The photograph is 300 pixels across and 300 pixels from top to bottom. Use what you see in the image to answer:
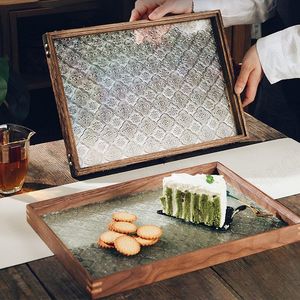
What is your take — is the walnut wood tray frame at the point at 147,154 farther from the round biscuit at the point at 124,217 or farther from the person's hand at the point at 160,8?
the round biscuit at the point at 124,217

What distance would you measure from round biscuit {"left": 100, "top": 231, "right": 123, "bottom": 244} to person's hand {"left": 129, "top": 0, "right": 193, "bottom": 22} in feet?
2.67

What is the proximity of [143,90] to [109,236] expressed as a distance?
0.58 metres

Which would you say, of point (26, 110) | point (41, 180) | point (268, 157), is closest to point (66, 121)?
point (41, 180)

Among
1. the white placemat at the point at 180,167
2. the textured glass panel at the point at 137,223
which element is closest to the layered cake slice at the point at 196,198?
the textured glass panel at the point at 137,223

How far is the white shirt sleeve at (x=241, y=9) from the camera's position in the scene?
7.48 ft

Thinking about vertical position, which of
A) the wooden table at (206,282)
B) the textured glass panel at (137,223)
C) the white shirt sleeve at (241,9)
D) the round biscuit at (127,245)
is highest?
the white shirt sleeve at (241,9)

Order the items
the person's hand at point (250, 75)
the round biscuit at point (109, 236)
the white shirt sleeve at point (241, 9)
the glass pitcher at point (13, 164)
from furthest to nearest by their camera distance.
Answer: the white shirt sleeve at point (241, 9) → the person's hand at point (250, 75) → the glass pitcher at point (13, 164) → the round biscuit at point (109, 236)

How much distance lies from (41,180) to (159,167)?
11.8 inches

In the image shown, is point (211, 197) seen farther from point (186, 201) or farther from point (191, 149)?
point (191, 149)

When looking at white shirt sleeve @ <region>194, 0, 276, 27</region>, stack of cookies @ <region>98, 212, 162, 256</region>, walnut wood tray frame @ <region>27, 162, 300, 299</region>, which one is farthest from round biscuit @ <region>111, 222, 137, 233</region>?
white shirt sleeve @ <region>194, 0, 276, 27</region>

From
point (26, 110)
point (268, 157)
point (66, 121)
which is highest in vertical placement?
point (66, 121)

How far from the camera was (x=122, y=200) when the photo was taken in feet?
5.47

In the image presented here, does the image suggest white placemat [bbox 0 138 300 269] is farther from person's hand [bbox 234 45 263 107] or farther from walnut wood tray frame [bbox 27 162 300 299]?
person's hand [bbox 234 45 263 107]

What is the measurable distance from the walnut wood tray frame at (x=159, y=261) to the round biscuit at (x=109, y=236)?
80mm
